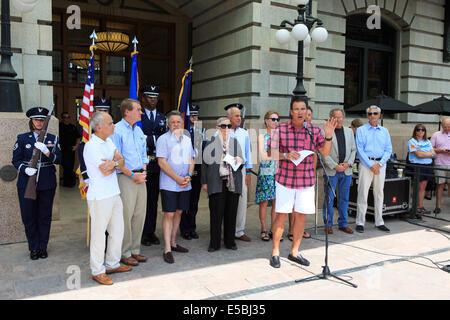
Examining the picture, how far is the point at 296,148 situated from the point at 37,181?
3.51 m

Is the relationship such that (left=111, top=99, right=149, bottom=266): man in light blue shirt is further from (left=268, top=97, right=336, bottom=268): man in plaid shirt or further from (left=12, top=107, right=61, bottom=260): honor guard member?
→ (left=268, top=97, right=336, bottom=268): man in plaid shirt

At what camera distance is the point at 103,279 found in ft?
15.1

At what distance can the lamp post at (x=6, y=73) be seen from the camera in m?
6.34

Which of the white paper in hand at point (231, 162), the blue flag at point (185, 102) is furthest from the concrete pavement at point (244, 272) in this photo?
the blue flag at point (185, 102)

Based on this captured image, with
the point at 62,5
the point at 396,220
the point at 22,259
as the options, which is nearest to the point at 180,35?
the point at 62,5

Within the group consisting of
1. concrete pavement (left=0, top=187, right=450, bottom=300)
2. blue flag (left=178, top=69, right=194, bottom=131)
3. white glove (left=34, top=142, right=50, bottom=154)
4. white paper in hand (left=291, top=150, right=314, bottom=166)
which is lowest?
concrete pavement (left=0, top=187, right=450, bottom=300)

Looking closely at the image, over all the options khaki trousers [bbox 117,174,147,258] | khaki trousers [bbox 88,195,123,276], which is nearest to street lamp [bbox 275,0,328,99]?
khaki trousers [bbox 117,174,147,258]

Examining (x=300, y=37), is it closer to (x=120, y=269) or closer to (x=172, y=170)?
(x=172, y=170)

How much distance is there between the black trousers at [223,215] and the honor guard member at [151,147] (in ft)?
3.10

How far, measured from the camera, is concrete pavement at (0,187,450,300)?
440 cm

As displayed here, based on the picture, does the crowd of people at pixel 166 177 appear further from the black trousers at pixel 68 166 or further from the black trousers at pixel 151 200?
the black trousers at pixel 68 166

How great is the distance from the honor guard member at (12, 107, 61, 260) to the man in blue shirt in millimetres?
5153

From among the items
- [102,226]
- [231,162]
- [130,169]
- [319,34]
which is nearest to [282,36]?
[319,34]

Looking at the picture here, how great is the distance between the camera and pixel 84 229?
695cm
